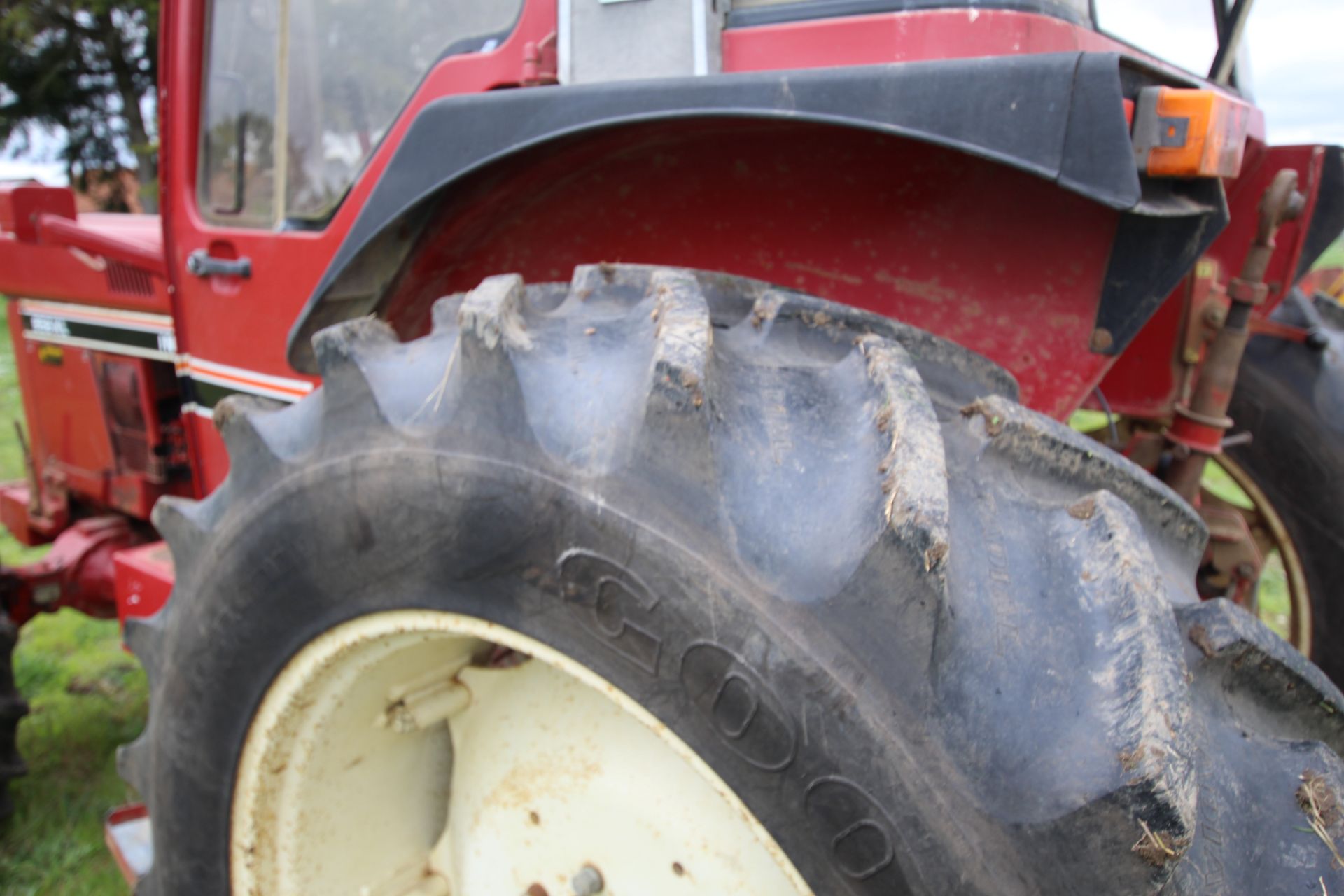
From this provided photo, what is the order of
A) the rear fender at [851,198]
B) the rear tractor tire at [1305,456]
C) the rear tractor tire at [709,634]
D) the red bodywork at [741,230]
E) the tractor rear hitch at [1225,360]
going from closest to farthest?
the rear tractor tire at [709,634] → the rear fender at [851,198] → the red bodywork at [741,230] → the tractor rear hitch at [1225,360] → the rear tractor tire at [1305,456]

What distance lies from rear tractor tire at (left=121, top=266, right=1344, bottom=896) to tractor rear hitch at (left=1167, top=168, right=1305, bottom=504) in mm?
564

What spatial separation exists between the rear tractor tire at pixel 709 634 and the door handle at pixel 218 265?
2.03 feet

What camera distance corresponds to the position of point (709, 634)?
0.81 meters

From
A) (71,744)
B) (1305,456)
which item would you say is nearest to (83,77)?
(71,744)

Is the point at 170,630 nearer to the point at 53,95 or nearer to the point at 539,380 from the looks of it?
the point at 539,380

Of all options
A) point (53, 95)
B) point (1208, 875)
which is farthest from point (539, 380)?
point (53, 95)

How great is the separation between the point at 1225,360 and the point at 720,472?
1.08 m

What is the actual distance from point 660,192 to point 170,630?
36.9 inches

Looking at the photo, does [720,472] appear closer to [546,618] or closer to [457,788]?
[546,618]

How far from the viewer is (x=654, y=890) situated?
3.88 feet

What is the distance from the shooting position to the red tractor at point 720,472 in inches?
29.6

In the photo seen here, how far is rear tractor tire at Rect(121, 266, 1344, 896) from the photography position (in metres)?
0.73

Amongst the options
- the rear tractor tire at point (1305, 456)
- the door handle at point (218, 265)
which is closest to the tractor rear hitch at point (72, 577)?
the door handle at point (218, 265)

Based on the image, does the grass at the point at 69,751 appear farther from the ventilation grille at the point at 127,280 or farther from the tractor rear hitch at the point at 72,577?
the ventilation grille at the point at 127,280
